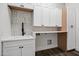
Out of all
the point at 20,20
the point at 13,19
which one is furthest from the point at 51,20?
the point at 13,19

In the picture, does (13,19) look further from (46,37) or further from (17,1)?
(46,37)

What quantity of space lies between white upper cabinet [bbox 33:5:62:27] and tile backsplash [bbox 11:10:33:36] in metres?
0.24

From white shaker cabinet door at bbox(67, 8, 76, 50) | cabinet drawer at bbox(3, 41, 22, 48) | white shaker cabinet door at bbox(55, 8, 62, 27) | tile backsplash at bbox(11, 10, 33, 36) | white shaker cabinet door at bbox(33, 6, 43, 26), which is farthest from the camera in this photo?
white shaker cabinet door at bbox(55, 8, 62, 27)

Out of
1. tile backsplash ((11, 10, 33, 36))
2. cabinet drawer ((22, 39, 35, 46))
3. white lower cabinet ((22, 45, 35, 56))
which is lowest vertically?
white lower cabinet ((22, 45, 35, 56))

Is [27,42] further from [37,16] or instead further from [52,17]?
[52,17]

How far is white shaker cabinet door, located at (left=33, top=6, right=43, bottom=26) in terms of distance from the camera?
2994 millimetres

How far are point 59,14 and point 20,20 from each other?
1672 millimetres

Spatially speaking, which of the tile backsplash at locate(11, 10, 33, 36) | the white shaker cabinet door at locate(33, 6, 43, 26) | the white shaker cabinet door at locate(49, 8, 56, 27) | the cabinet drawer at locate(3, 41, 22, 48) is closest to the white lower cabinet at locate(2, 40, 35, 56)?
the cabinet drawer at locate(3, 41, 22, 48)

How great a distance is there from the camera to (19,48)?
2.22m

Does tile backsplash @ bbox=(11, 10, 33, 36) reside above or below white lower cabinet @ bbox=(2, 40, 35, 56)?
above

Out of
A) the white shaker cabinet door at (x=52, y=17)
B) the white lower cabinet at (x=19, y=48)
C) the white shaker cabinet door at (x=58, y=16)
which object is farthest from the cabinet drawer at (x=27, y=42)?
the white shaker cabinet door at (x=58, y=16)

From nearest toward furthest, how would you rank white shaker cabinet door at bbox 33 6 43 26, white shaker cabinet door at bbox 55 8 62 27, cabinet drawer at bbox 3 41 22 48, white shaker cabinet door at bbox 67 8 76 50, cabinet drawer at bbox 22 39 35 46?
cabinet drawer at bbox 3 41 22 48
cabinet drawer at bbox 22 39 35 46
white shaker cabinet door at bbox 33 6 43 26
white shaker cabinet door at bbox 67 8 76 50
white shaker cabinet door at bbox 55 8 62 27

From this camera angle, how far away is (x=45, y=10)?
10.7 ft

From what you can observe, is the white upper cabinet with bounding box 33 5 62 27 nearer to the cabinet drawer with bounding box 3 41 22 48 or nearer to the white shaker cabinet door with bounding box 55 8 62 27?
the white shaker cabinet door with bounding box 55 8 62 27
